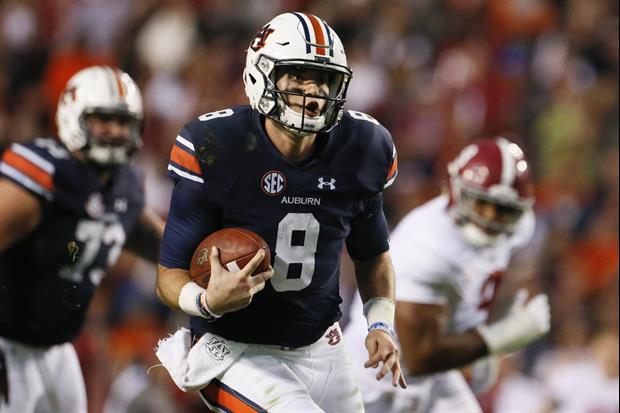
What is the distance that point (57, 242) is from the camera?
188 inches

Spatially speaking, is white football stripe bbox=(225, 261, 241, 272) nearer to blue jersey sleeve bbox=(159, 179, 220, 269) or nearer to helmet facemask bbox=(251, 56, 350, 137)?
blue jersey sleeve bbox=(159, 179, 220, 269)

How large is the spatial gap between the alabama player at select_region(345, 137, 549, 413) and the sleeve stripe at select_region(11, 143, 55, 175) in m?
1.38

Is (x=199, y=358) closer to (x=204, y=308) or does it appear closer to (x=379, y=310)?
(x=204, y=308)

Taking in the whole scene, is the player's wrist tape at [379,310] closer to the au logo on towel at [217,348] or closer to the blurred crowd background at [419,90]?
the au logo on towel at [217,348]

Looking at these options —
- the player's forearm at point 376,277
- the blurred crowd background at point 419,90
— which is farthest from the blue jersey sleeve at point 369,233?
the blurred crowd background at point 419,90

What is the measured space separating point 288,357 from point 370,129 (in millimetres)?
765

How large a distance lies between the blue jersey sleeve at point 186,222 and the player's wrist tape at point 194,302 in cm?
12

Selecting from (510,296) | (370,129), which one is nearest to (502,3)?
(510,296)

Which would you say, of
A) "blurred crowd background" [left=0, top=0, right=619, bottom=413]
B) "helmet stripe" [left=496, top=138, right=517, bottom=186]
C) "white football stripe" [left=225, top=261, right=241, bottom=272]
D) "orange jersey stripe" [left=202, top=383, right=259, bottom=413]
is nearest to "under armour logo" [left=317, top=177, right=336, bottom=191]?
"white football stripe" [left=225, top=261, right=241, bottom=272]

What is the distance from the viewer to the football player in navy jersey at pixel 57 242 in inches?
185

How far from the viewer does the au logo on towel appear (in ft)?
12.2

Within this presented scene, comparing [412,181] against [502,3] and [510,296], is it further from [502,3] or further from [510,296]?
[502,3]

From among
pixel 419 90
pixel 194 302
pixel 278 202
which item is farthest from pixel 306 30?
pixel 419 90

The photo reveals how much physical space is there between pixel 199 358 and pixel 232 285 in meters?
0.43
